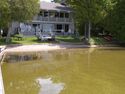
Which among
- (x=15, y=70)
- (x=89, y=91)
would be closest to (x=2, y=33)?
(x=15, y=70)

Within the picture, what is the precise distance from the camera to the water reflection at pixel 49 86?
52.9 feet

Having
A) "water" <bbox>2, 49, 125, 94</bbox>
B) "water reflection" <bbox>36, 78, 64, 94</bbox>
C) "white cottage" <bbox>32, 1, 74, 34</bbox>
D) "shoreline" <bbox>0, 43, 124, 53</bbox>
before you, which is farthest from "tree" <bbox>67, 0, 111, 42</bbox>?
"water reflection" <bbox>36, 78, 64, 94</bbox>

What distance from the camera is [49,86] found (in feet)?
57.7

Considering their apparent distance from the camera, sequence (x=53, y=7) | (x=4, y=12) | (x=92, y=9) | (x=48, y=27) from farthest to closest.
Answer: (x=53, y=7), (x=48, y=27), (x=92, y=9), (x=4, y=12)

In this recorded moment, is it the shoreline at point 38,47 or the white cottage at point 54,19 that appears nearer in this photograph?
the shoreline at point 38,47

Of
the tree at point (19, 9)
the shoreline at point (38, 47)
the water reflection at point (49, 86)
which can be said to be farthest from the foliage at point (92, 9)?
the water reflection at point (49, 86)

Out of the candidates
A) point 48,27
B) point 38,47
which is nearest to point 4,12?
point 38,47

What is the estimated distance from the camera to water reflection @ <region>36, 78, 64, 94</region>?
52.9ft

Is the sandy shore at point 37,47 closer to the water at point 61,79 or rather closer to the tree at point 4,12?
the tree at point 4,12

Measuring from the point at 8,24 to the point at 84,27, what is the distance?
16.6 meters

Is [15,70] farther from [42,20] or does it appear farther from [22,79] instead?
[42,20]

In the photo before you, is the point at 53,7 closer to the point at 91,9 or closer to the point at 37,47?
the point at 91,9

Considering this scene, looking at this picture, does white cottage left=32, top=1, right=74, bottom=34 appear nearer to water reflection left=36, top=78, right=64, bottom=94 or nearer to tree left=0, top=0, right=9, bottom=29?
tree left=0, top=0, right=9, bottom=29

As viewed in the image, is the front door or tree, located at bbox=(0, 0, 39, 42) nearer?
tree, located at bbox=(0, 0, 39, 42)
